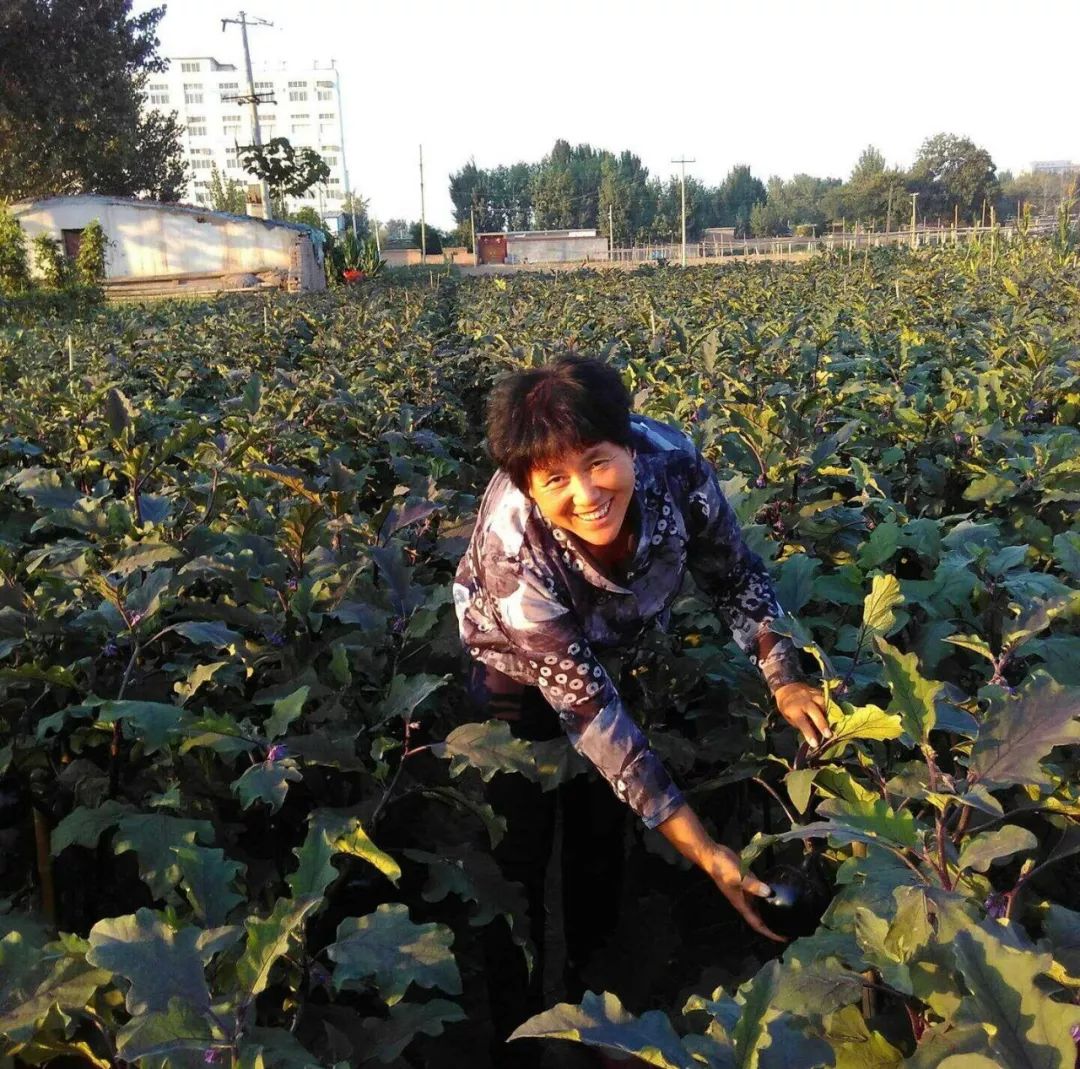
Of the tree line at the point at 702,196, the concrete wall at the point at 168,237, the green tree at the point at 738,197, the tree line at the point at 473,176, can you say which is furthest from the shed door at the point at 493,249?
the green tree at the point at 738,197

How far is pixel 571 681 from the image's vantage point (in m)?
1.86

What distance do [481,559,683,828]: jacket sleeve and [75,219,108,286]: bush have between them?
102 ft

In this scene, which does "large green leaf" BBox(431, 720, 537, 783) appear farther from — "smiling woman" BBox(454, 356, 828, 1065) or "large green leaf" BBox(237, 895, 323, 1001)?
"large green leaf" BBox(237, 895, 323, 1001)

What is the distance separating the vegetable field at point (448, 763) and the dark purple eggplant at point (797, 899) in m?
0.04

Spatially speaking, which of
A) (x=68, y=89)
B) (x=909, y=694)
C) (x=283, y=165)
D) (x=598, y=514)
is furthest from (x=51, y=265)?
(x=909, y=694)

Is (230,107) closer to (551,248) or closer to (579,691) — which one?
(551,248)

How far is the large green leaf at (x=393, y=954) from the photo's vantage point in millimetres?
1235

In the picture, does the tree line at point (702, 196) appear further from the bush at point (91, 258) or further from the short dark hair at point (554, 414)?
the short dark hair at point (554, 414)

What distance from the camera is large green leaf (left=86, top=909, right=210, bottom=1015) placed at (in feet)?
3.56

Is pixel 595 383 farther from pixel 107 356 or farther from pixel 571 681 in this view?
pixel 107 356

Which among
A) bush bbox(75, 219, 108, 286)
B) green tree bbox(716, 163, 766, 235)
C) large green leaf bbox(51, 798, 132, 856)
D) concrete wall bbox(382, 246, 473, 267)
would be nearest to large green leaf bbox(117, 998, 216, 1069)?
large green leaf bbox(51, 798, 132, 856)

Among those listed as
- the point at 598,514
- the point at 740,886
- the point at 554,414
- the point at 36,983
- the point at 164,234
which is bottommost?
the point at 740,886

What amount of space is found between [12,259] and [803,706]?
3054cm

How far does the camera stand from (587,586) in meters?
2.03
